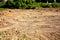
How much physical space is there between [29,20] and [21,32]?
11.9ft

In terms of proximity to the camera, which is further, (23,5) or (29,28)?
(23,5)

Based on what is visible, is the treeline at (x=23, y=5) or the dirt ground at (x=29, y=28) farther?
the treeline at (x=23, y=5)

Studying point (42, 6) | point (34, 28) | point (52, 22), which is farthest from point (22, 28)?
point (42, 6)

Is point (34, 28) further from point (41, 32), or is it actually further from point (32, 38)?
point (32, 38)

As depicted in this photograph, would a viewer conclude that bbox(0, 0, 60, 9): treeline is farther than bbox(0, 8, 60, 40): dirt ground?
Yes

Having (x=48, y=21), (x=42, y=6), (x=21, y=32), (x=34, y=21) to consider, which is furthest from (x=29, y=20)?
(x=42, y=6)

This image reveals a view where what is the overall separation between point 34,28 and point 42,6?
1092cm

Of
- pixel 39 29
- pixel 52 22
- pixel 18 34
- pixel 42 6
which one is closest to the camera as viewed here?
pixel 18 34

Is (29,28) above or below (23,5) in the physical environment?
above

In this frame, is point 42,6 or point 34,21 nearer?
point 34,21

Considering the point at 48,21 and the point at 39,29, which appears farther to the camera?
the point at 48,21

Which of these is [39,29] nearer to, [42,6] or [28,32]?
[28,32]

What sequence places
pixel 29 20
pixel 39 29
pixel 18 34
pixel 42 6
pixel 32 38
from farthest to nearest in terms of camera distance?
1. pixel 42 6
2. pixel 29 20
3. pixel 39 29
4. pixel 18 34
5. pixel 32 38

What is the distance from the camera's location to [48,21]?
16062mm
